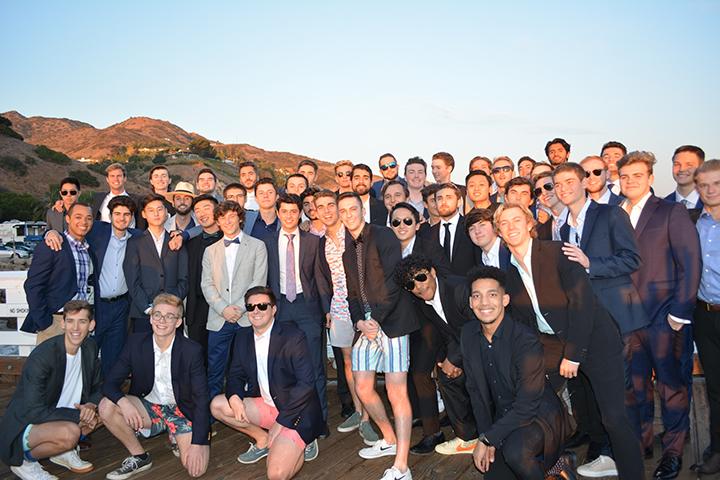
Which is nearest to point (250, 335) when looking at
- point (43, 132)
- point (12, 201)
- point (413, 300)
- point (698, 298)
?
point (413, 300)

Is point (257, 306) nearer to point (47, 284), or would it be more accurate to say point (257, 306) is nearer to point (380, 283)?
point (380, 283)

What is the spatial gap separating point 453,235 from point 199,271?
99.3 inches

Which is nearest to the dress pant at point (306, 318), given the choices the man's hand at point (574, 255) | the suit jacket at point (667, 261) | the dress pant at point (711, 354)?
the man's hand at point (574, 255)

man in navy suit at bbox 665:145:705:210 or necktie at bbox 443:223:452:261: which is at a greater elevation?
man in navy suit at bbox 665:145:705:210

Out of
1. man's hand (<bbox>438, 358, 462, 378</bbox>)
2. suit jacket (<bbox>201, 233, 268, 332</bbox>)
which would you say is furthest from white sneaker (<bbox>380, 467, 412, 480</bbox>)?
suit jacket (<bbox>201, 233, 268, 332</bbox>)

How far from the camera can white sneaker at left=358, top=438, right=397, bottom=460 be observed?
4527 millimetres

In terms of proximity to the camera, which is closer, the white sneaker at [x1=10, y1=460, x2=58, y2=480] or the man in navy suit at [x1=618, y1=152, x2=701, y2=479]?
the man in navy suit at [x1=618, y1=152, x2=701, y2=479]

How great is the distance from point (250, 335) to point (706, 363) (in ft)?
11.3

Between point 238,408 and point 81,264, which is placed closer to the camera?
point 238,408

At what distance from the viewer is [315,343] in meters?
5.23

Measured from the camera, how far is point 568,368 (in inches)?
140

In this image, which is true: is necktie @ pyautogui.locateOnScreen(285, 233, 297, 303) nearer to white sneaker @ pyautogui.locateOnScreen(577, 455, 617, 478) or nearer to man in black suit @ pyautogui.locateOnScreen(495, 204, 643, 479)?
man in black suit @ pyautogui.locateOnScreen(495, 204, 643, 479)

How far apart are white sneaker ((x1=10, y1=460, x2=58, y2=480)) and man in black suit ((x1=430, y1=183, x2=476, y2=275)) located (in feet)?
12.0

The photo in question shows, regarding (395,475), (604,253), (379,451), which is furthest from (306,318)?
(604,253)
